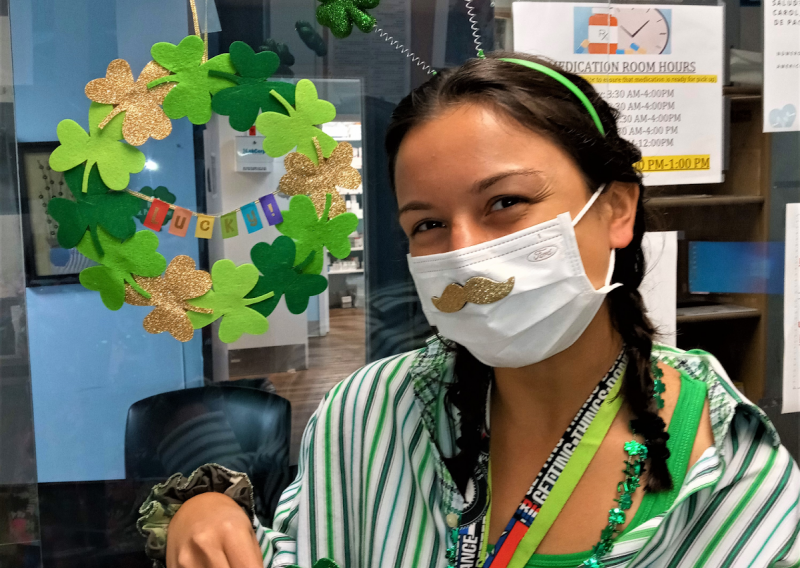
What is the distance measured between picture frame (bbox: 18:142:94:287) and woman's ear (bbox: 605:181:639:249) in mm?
813

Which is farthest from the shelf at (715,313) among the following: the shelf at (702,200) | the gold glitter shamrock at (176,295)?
the gold glitter shamrock at (176,295)

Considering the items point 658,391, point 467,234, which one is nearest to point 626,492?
point 658,391

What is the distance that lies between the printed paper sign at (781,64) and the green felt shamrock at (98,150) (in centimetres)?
124

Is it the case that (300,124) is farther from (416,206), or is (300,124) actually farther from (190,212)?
(416,206)

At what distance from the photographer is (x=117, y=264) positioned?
1.11 meters

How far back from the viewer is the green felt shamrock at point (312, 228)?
1.17 metres

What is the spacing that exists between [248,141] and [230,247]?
0.60 ft

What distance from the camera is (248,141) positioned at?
1174 millimetres

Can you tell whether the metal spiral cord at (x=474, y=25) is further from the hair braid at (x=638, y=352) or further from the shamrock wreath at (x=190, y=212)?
the hair braid at (x=638, y=352)

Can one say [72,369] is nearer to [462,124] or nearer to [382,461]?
[382,461]

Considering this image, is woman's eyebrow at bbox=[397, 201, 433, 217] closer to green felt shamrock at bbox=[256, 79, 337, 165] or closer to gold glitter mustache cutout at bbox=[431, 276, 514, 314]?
gold glitter mustache cutout at bbox=[431, 276, 514, 314]

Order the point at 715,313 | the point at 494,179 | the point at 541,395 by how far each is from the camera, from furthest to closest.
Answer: the point at 715,313, the point at 541,395, the point at 494,179

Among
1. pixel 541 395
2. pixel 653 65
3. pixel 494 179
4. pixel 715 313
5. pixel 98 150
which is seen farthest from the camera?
pixel 715 313

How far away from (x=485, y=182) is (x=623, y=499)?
408 mm
